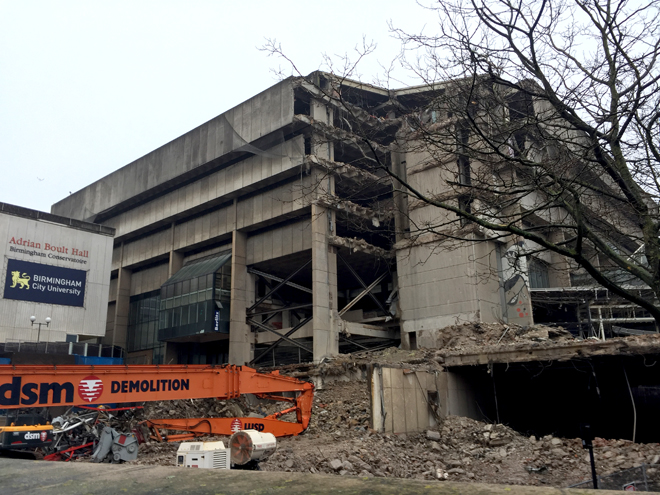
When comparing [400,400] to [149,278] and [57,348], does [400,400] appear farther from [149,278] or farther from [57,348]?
[149,278]

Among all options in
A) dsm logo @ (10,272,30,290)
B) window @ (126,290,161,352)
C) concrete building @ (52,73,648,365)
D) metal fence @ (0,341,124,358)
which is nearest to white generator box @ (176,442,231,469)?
concrete building @ (52,73,648,365)

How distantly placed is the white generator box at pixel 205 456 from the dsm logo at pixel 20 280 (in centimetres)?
3353

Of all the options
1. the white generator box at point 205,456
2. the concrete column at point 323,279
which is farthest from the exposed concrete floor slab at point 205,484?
the concrete column at point 323,279

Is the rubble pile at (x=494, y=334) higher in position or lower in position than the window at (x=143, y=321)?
lower

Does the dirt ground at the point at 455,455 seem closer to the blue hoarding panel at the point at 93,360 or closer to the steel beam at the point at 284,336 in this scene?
the steel beam at the point at 284,336

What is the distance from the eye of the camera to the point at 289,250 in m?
40.7

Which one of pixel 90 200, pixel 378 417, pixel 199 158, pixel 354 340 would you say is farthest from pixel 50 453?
pixel 90 200

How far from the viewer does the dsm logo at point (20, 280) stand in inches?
1551

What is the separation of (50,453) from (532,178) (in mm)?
15396

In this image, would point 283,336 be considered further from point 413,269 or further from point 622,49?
point 622,49

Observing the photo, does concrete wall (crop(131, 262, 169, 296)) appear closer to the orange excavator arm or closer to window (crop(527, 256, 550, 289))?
window (crop(527, 256, 550, 289))

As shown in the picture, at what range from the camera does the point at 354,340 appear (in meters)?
42.9

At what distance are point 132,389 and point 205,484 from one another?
10.7 m

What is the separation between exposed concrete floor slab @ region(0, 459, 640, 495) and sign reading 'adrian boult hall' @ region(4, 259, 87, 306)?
4024 centimetres
